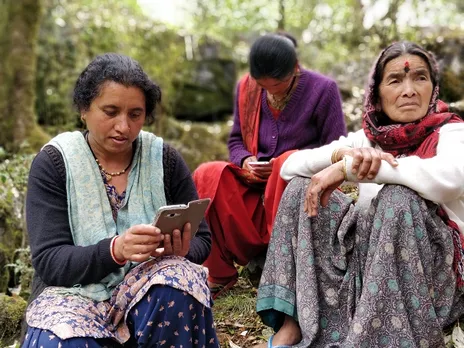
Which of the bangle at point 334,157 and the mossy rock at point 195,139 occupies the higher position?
the bangle at point 334,157

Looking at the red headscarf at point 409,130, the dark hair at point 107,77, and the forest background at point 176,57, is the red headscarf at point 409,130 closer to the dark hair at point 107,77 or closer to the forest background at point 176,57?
the dark hair at point 107,77

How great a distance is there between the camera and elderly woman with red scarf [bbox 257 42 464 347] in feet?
8.25

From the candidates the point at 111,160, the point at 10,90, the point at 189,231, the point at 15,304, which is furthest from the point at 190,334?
the point at 10,90

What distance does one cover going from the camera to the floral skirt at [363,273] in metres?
2.51

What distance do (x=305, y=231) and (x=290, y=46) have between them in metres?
1.39

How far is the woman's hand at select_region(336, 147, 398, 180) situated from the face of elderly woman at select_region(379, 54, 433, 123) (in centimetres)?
38

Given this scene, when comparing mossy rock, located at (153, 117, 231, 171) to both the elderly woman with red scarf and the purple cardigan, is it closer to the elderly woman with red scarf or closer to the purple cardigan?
the purple cardigan

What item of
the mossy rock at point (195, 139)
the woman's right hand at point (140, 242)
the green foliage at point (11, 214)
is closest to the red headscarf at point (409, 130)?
the woman's right hand at point (140, 242)

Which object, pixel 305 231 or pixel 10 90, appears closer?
pixel 305 231

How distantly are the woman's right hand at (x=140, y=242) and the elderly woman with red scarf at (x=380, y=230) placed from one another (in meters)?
0.77

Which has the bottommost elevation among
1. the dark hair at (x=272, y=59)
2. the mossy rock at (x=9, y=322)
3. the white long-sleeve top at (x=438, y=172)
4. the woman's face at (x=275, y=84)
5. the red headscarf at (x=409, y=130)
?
the mossy rock at (x=9, y=322)

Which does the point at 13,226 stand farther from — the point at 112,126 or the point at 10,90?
the point at 10,90

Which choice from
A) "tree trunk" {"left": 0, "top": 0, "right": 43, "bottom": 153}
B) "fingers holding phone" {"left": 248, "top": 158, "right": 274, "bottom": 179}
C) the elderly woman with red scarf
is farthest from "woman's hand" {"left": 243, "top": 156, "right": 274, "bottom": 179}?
"tree trunk" {"left": 0, "top": 0, "right": 43, "bottom": 153}

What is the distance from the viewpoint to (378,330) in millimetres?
2521
